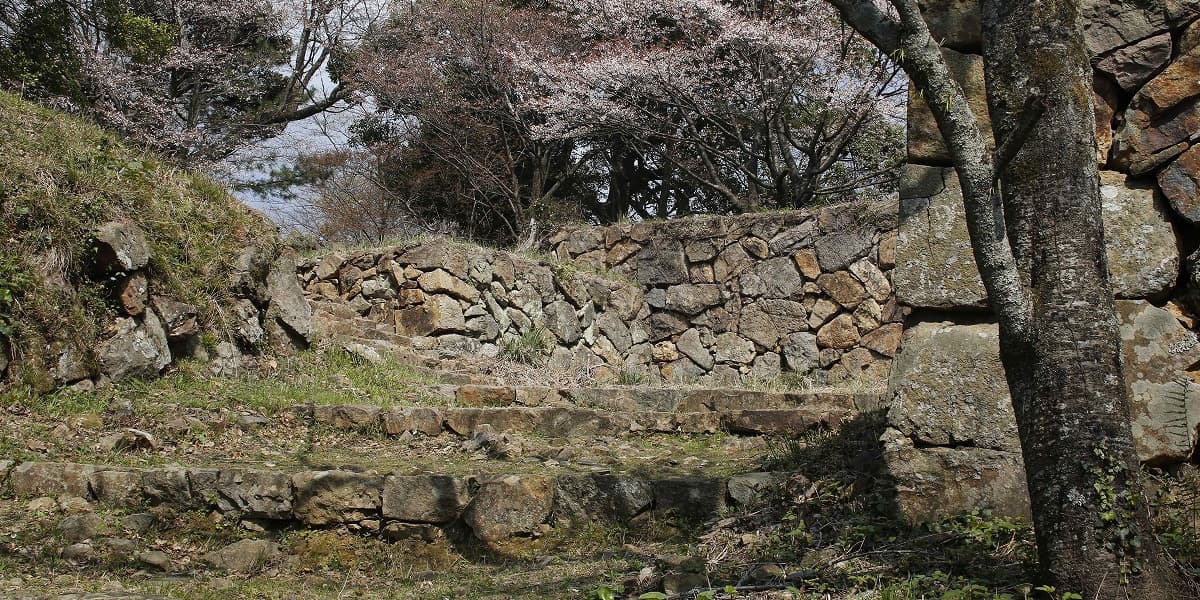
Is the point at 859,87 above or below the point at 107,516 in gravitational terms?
above

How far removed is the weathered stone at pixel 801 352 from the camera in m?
9.30

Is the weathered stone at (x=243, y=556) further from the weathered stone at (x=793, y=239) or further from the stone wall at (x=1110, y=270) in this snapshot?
A: the weathered stone at (x=793, y=239)

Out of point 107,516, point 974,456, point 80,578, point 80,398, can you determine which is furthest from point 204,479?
point 974,456

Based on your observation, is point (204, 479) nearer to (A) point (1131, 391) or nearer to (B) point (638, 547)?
(B) point (638, 547)

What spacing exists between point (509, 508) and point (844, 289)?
6203 mm

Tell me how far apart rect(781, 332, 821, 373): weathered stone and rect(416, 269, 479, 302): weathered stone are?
3429 mm

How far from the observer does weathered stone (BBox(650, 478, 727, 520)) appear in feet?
12.6

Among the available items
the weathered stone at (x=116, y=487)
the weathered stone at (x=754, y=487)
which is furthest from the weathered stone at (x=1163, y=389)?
the weathered stone at (x=116, y=487)

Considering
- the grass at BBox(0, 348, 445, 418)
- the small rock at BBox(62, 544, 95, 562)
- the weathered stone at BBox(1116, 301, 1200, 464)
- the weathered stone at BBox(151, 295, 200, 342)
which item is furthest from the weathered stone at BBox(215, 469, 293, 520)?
the weathered stone at BBox(1116, 301, 1200, 464)

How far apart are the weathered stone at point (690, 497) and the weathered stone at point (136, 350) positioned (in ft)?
11.4

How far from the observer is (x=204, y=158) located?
12.4m

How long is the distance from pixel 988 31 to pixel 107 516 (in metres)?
3.98

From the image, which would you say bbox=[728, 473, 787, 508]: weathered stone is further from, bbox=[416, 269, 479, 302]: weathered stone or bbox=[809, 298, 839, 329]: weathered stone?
bbox=[809, 298, 839, 329]: weathered stone

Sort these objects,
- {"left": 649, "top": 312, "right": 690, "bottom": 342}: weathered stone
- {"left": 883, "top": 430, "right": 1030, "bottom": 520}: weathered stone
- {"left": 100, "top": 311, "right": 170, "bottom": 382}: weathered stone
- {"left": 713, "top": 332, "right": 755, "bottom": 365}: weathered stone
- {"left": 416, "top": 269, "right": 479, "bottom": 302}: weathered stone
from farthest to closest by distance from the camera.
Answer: {"left": 649, "top": 312, "right": 690, "bottom": 342}: weathered stone, {"left": 713, "top": 332, "right": 755, "bottom": 365}: weathered stone, {"left": 416, "top": 269, "right": 479, "bottom": 302}: weathered stone, {"left": 100, "top": 311, "right": 170, "bottom": 382}: weathered stone, {"left": 883, "top": 430, "right": 1030, "bottom": 520}: weathered stone
